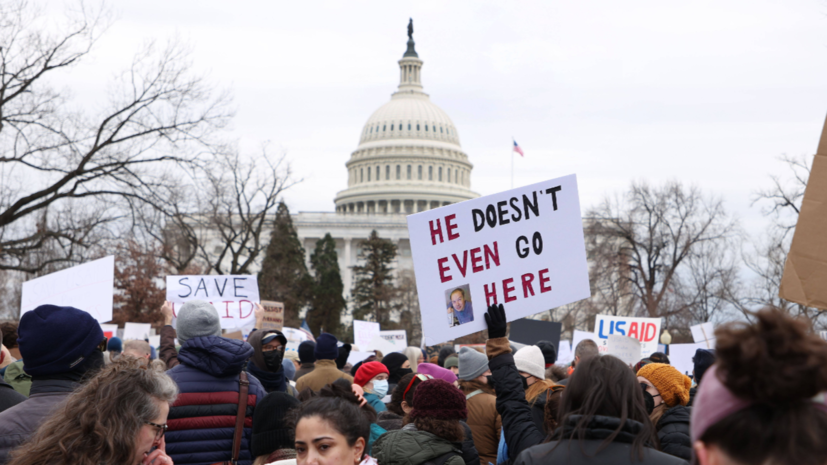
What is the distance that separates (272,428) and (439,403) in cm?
80

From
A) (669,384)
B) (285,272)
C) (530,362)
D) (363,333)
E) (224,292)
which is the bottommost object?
(669,384)

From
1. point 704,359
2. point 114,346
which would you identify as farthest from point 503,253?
point 114,346

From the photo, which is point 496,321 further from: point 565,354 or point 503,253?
point 565,354

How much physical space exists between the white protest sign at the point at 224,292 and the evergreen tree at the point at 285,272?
32055 mm

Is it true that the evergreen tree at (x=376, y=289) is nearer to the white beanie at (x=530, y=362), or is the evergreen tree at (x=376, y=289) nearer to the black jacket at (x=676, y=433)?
the white beanie at (x=530, y=362)

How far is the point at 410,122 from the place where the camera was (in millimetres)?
115812

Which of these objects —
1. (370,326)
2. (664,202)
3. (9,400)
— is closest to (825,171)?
(9,400)

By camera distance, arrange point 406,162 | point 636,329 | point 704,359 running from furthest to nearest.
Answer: point 406,162 < point 636,329 < point 704,359

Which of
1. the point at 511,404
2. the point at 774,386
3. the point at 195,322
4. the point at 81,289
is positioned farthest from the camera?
the point at 81,289

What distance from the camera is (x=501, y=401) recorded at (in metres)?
3.54

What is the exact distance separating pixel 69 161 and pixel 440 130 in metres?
104

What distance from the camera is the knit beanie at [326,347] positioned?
22.7 ft

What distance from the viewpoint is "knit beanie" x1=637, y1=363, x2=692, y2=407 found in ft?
12.5

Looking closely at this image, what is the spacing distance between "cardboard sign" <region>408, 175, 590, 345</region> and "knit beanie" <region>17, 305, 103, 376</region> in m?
1.78
